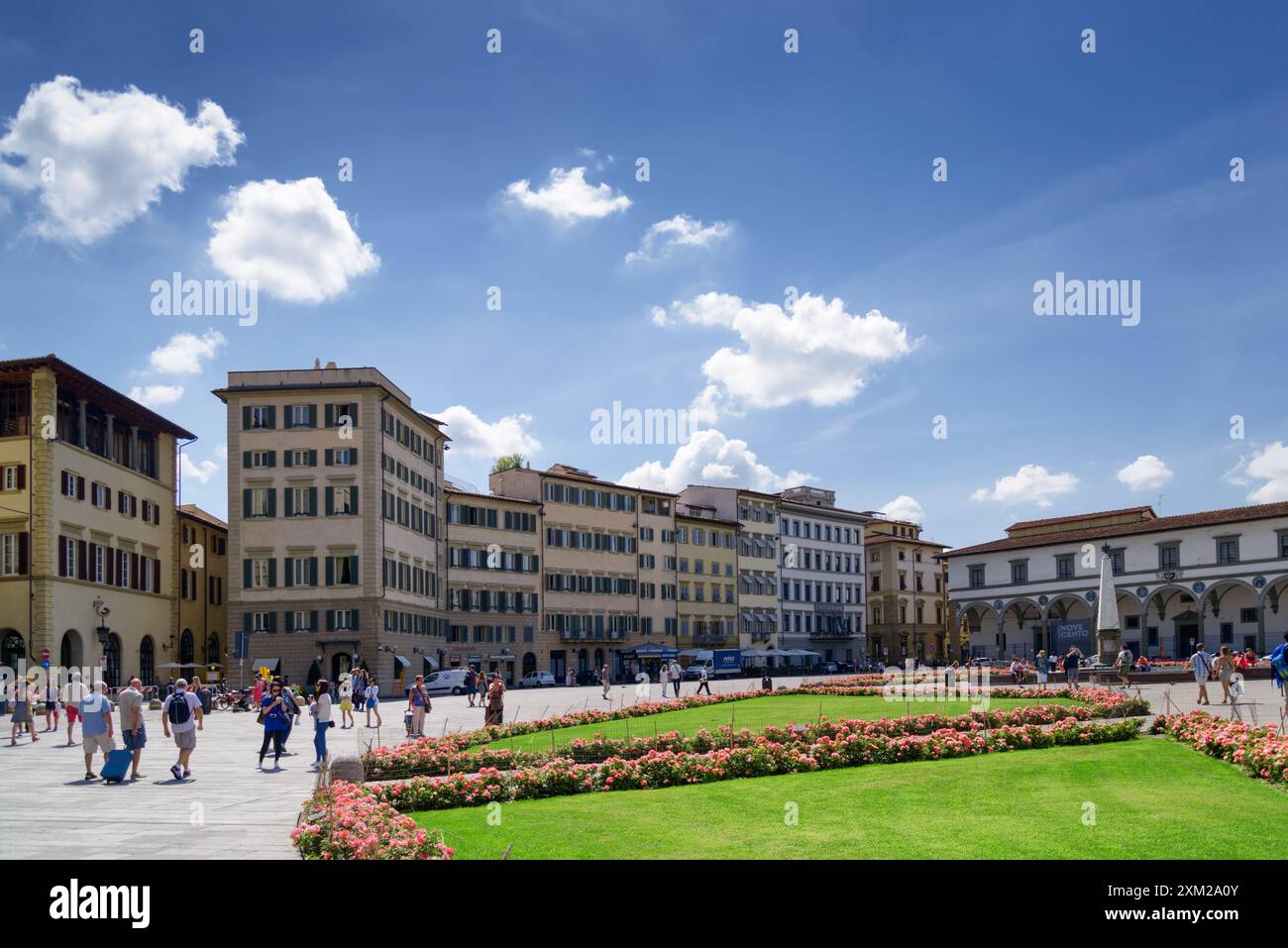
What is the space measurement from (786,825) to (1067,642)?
74.7 meters

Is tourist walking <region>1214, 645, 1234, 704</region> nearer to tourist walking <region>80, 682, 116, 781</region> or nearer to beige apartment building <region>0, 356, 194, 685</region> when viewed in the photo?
tourist walking <region>80, 682, 116, 781</region>

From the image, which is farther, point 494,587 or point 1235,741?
point 494,587

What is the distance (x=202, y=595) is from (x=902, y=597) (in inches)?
2797

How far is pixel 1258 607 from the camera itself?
76375 mm

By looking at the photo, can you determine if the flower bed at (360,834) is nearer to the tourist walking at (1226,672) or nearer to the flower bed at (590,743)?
the flower bed at (590,743)

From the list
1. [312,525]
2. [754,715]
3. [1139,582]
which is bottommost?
[754,715]

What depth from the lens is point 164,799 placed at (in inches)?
726

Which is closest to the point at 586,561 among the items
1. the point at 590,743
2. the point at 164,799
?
the point at 590,743

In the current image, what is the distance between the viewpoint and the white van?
64562mm

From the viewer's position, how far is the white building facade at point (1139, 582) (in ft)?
253

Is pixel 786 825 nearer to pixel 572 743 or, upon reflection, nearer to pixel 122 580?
pixel 572 743

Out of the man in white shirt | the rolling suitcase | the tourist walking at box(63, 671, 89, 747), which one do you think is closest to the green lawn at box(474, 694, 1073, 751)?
the man in white shirt

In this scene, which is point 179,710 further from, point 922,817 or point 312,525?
point 312,525
